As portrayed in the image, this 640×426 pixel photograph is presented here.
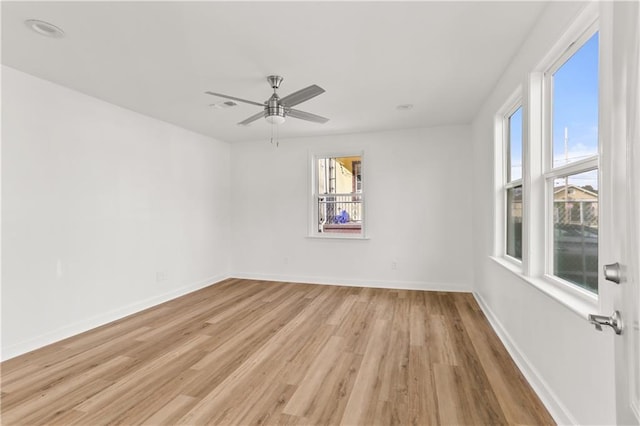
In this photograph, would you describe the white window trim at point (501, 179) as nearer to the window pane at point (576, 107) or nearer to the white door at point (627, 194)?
the window pane at point (576, 107)

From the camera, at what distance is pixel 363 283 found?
511cm

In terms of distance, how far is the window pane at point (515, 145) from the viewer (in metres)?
2.78

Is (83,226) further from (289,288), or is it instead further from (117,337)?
(289,288)

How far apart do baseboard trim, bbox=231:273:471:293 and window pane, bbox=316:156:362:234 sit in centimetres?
88

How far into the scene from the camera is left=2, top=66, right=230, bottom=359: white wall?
107 inches

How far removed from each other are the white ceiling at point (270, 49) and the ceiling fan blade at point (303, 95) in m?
0.32

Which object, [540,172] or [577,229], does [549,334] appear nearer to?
[577,229]

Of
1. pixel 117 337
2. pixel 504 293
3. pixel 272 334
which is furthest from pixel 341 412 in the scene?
pixel 117 337

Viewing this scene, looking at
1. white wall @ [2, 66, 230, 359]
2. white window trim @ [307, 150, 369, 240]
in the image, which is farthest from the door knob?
white window trim @ [307, 150, 369, 240]

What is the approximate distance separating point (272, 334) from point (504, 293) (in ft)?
→ 7.55

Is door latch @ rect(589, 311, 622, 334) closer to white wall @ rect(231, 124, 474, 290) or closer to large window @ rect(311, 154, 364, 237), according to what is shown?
white wall @ rect(231, 124, 474, 290)

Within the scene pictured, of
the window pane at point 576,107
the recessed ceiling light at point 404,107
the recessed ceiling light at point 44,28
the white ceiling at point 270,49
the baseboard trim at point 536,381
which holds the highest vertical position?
the recessed ceiling light at point 404,107

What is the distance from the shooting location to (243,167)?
5.79 meters

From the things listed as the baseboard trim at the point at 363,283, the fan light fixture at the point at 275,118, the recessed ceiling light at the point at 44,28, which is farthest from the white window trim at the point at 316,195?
the recessed ceiling light at the point at 44,28
